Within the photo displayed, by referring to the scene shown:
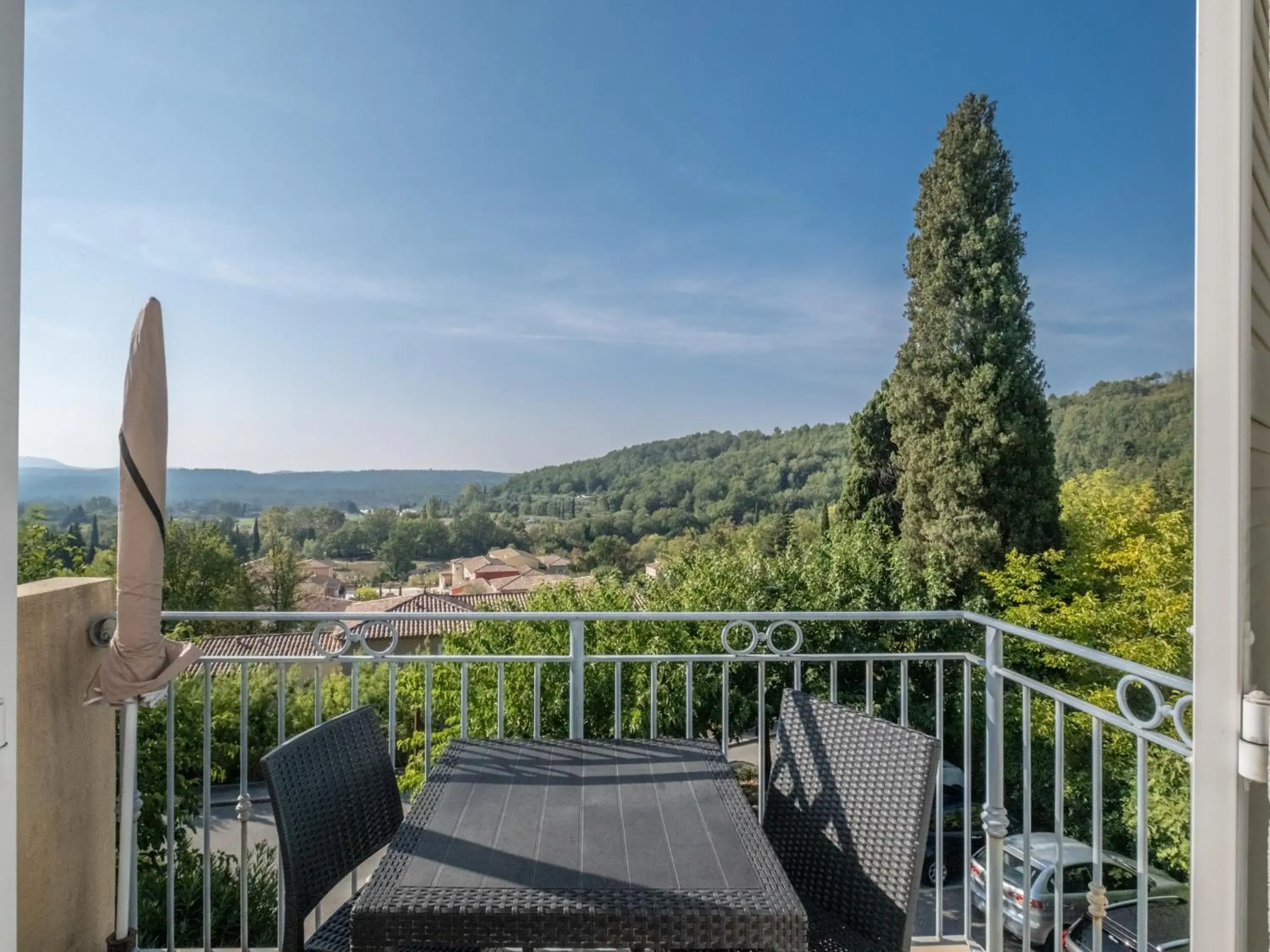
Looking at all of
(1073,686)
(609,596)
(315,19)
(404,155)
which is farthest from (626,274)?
(1073,686)

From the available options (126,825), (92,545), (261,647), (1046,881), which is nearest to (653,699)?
(126,825)

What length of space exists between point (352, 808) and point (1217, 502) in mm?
1746

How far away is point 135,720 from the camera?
2033mm

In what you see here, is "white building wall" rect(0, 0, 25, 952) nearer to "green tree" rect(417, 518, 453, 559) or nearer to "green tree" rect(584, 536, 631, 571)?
"green tree" rect(417, 518, 453, 559)

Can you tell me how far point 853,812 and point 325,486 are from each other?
678 inches

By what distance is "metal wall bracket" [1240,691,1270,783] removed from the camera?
745mm

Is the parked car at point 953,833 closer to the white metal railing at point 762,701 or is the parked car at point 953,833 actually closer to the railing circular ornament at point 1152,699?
the white metal railing at point 762,701

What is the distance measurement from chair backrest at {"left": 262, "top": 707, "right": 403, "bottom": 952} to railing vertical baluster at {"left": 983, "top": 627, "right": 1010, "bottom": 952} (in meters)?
1.63

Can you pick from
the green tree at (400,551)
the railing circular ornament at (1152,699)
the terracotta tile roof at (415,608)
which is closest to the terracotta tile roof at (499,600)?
the terracotta tile roof at (415,608)

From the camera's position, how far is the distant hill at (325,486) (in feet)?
50.2

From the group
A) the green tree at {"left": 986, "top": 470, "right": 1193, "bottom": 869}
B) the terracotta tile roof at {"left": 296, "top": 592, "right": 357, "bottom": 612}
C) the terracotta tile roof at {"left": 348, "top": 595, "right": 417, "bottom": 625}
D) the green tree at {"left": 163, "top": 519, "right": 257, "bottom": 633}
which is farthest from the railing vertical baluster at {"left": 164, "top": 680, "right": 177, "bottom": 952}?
the terracotta tile roof at {"left": 296, "top": 592, "right": 357, "bottom": 612}

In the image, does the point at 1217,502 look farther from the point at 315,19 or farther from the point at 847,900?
the point at 315,19

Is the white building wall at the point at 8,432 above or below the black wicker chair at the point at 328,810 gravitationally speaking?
above

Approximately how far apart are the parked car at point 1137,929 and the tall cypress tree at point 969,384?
823 centimetres
